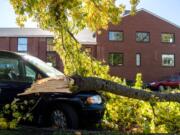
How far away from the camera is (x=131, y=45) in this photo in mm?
48656

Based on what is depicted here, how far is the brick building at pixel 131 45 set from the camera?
48.1 metres

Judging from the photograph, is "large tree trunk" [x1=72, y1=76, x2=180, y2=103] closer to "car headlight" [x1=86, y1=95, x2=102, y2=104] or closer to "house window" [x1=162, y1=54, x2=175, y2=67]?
"car headlight" [x1=86, y1=95, x2=102, y2=104]

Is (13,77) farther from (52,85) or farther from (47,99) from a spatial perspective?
(52,85)

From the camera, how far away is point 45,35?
51406 millimetres

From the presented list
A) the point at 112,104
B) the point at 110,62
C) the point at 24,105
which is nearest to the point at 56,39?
the point at 112,104

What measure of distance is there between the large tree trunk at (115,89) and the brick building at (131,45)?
3775 cm

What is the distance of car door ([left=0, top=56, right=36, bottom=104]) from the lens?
898cm

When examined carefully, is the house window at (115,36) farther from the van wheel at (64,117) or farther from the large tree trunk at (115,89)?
the van wheel at (64,117)

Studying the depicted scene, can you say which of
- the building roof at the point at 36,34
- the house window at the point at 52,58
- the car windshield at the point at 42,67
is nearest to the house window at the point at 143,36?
the building roof at the point at 36,34

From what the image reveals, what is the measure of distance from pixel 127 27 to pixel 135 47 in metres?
2.33

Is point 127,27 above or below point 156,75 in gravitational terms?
above

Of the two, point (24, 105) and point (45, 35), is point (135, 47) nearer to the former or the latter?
point (45, 35)

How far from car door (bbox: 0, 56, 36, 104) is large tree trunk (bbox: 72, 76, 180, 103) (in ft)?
4.79

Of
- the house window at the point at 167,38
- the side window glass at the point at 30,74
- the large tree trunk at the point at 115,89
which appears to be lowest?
the large tree trunk at the point at 115,89
